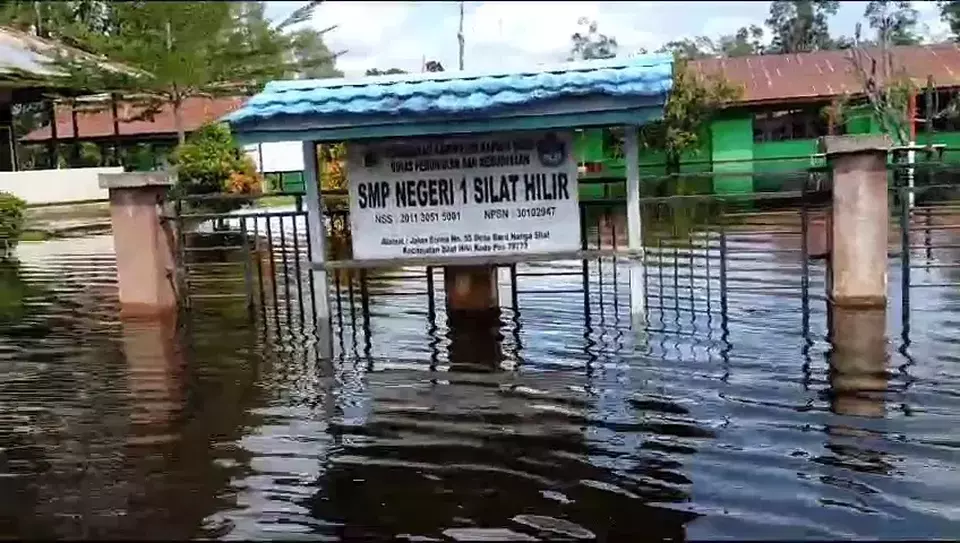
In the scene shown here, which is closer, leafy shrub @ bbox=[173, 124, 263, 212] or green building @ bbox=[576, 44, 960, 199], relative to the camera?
leafy shrub @ bbox=[173, 124, 263, 212]

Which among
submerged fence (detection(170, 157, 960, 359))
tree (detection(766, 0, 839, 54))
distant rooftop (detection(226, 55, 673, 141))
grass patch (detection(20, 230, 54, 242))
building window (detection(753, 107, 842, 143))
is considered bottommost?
submerged fence (detection(170, 157, 960, 359))

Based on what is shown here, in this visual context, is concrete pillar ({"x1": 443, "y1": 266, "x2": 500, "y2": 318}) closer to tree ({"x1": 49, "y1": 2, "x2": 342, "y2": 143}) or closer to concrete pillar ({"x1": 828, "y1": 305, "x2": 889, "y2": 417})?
concrete pillar ({"x1": 828, "y1": 305, "x2": 889, "y2": 417})

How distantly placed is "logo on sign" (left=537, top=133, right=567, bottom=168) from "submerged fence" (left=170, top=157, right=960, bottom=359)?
90 cm

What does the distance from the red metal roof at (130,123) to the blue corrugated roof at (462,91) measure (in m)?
29.4

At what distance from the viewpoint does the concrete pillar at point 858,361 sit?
283 inches

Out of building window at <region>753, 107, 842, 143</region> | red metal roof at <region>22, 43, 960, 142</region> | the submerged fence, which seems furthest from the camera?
building window at <region>753, 107, 842, 143</region>

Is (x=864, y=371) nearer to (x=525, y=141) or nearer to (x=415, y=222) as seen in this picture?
(x=525, y=141)

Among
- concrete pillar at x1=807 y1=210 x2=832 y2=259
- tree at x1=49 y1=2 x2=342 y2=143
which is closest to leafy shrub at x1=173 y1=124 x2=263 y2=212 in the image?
tree at x1=49 y1=2 x2=342 y2=143

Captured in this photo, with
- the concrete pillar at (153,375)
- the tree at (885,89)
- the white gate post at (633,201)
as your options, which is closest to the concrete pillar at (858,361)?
the white gate post at (633,201)

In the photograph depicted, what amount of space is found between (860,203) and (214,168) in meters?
19.1

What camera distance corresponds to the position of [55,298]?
1388 centimetres

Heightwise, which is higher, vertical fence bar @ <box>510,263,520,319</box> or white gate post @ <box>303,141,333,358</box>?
white gate post @ <box>303,141,333,358</box>

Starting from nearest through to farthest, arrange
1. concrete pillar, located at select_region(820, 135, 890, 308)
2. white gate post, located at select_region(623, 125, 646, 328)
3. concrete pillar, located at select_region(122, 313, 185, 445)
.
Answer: concrete pillar, located at select_region(122, 313, 185, 445), white gate post, located at select_region(623, 125, 646, 328), concrete pillar, located at select_region(820, 135, 890, 308)

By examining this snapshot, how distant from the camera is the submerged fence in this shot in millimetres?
9891
